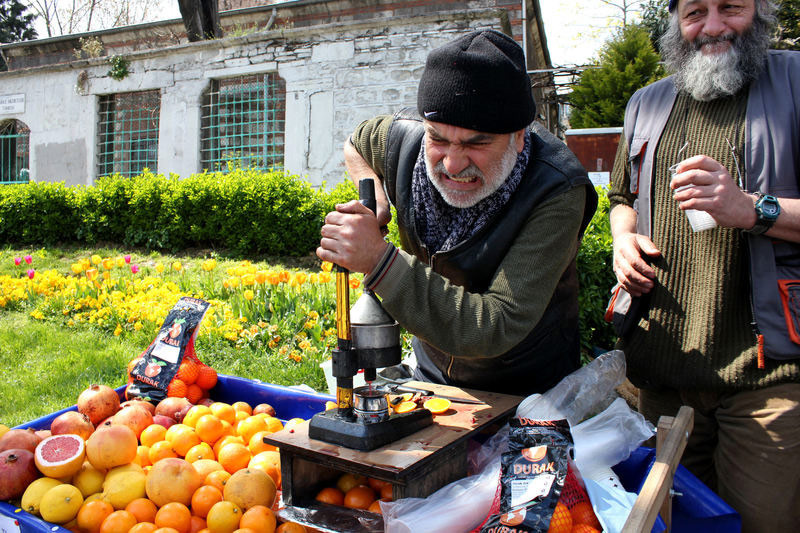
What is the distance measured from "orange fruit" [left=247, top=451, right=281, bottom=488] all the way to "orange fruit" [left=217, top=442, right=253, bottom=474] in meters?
0.04

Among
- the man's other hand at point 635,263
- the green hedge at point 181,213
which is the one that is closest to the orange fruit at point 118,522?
the man's other hand at point 635,263

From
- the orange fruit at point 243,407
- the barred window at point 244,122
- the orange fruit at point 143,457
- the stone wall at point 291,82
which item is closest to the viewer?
the orange fruit at point 143,457

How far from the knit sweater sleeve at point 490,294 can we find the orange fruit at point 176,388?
1218 mm

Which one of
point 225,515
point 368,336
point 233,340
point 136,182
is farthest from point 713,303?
point 136,182

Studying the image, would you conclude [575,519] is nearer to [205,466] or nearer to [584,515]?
[584,515]

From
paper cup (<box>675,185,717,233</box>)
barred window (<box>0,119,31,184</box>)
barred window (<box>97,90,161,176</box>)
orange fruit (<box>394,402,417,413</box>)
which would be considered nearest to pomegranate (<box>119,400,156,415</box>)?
orange fruit (<box>394,402,417,413</box>)

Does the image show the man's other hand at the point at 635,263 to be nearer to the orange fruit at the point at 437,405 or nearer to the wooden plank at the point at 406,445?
the wooden plank at the point at 406,445

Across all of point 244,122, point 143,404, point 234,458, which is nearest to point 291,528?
point 234,458

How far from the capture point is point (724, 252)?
1.95 metres

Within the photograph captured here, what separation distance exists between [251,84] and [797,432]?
12.3 m

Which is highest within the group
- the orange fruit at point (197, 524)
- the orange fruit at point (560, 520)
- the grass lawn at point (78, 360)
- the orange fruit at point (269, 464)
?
the orange fruit at point (560, 520)

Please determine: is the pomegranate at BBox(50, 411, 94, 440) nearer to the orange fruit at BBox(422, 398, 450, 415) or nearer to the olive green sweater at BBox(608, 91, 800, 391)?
the orange fruit at BBox(422, 398, 450, 415)

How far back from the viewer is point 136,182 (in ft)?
32.7

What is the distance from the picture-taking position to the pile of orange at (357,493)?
4.97ft
